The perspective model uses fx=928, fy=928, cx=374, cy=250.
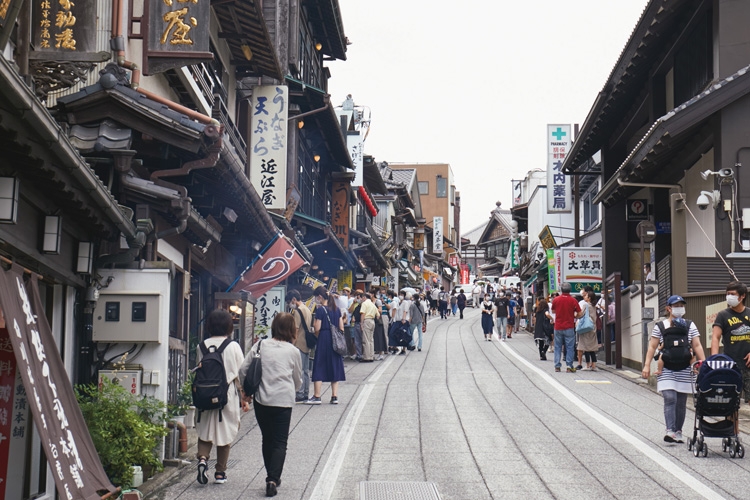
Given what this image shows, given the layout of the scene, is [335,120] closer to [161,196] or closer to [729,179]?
[729,179]

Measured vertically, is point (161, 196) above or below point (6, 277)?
above

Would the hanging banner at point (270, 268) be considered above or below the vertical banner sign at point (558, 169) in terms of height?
below

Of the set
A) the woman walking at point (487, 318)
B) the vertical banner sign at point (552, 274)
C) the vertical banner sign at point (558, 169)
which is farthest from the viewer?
the vertical banner sign at point (558, 169)

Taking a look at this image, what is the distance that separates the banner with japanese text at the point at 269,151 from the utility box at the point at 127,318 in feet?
31.2

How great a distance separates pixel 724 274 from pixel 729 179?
1.72 metres

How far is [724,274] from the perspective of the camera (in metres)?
16.6

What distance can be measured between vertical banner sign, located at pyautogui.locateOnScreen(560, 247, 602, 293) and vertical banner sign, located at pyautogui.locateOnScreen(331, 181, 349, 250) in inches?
307

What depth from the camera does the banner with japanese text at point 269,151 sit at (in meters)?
19.5

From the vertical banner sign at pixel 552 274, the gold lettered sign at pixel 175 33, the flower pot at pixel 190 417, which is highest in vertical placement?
the gold lettered sign at pixel 175 33

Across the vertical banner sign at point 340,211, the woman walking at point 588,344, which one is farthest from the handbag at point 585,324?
the vertical banner sign at point 340,211

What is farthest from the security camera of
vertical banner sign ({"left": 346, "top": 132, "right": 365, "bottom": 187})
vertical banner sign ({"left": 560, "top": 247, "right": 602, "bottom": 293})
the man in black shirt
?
vertical banner sign ({"left": 346, "top": 132, "right": 365, "bottom": 187})

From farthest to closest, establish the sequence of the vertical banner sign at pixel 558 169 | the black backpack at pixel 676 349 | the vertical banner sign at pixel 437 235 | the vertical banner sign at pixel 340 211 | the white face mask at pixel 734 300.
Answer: the vertical banner sign at pixel 437 235, the vertical banner sign at pixel 558 169, the vertical banner sign at pixel 340 211, the white face mask at pixel 734 300, the black backpack at pixel 676 349

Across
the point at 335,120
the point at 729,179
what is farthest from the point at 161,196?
the point at 335,120

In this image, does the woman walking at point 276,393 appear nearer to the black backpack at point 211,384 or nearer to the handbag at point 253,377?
the handbag at point 253,377
